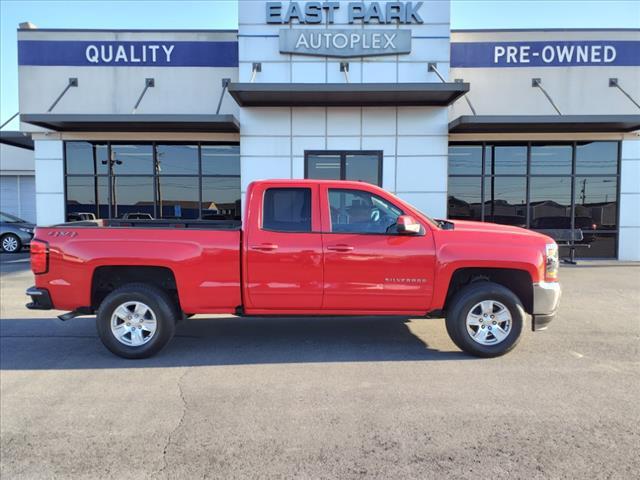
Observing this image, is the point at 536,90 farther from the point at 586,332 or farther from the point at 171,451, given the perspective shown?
the point at 171,451

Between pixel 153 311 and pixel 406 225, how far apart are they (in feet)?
9.71

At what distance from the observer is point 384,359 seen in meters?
5.15

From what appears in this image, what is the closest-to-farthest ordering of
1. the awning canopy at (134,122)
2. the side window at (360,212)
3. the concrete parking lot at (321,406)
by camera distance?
1. the concrete parking lot at (321,406)
2. the side window at (360,212)
3. the awning canopy at (134,122)

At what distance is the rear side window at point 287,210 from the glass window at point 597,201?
11.5 meters

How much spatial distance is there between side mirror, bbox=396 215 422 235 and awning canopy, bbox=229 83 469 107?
683 centimetres

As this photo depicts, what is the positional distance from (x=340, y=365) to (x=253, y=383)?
0.99m

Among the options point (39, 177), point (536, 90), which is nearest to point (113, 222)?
point (39, 177)

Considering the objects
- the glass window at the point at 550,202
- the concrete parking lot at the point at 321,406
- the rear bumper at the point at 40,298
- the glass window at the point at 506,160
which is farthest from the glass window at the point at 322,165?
the rear bumper at the point at 40,298

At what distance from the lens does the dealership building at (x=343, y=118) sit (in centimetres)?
1235

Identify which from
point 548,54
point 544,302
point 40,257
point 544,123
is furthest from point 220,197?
point 544,302

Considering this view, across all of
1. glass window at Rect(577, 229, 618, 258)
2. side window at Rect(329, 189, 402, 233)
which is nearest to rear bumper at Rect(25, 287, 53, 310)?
side window at Rect(329, 189, 402, 233)

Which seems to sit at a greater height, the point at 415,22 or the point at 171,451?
the point at 415,22

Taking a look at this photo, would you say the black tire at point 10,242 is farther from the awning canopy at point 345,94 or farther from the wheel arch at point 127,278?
the wheel arch at point 127,278

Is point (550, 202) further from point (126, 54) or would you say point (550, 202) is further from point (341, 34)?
point (126, 54)
